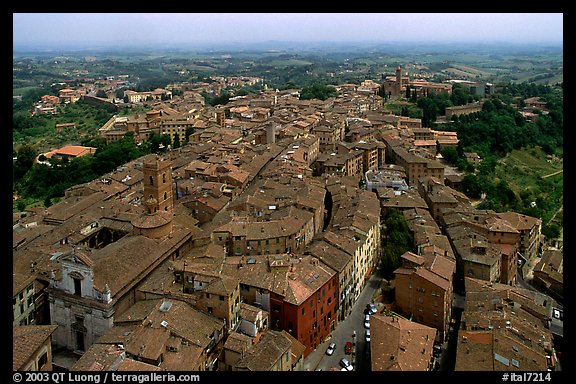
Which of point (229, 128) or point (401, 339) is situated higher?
point (229, 128)

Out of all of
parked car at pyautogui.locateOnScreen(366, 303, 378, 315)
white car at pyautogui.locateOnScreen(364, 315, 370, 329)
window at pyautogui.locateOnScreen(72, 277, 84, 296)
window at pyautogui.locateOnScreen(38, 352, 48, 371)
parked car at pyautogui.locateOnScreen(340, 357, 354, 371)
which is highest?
window at pyautogui.locateOnScreen(72, 277, 84, 296)

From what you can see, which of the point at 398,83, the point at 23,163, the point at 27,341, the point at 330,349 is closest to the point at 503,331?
the point at 330,349

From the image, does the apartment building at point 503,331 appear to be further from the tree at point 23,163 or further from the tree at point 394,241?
the tree at point 23,163

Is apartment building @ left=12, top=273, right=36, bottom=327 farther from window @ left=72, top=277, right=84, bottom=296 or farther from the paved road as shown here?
the paved road

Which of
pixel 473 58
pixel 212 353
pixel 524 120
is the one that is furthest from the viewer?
pixel 473 58

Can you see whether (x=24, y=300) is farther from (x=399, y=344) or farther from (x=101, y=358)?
(x=399, y=344)

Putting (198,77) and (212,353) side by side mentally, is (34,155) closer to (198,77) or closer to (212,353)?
(212,353)

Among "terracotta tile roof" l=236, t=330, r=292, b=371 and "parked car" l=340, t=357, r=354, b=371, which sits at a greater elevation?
"terracotta tile roof" l=236, t=330, r=292, b=371

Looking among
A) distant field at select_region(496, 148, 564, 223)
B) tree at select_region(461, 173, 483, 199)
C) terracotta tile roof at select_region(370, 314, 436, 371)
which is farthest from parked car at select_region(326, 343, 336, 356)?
distant field at select_region(496, 148, 564, 223)

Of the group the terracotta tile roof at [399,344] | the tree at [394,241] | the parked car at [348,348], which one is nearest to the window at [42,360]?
the terracotta tile roof at [399,344]

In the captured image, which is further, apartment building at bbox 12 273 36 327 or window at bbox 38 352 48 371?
apartment building at bbox 12 273 36 327

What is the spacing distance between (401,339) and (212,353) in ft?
12.7

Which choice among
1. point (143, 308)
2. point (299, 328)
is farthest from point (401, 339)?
point (143, 308)
